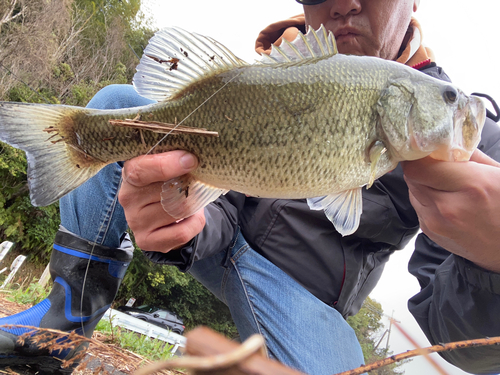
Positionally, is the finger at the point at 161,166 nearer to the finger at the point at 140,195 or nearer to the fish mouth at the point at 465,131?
the finger at the point at 140,195

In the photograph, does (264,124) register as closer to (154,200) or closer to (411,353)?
(154,200)

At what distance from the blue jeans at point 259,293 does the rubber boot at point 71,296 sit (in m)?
0.08

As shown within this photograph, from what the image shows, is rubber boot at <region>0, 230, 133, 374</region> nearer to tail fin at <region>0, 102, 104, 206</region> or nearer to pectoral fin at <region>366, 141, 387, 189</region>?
tail fin at <region>0, 102, 104, 206</region>

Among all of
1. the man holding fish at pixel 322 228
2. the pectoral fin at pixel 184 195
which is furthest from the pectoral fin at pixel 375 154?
the pectoral fin at pixel 184 195

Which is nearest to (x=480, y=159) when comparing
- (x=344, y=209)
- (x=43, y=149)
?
(x=344, y=209)

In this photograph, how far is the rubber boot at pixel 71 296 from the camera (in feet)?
4.69

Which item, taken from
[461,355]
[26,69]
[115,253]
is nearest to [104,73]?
[26,69]

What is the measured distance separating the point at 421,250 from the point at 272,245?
0.99 meters

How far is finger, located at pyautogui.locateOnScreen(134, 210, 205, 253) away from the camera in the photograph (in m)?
1.28

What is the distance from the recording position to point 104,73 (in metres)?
13.2

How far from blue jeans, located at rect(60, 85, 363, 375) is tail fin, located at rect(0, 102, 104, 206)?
1.92 ft

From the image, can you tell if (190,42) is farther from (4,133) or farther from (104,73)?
(104,73)

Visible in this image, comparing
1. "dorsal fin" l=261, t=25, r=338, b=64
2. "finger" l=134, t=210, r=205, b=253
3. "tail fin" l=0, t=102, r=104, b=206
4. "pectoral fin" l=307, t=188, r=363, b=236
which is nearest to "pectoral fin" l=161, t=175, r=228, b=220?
"finger" l=134, t=210, r=205, b=253

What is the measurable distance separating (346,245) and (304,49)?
1198mm
